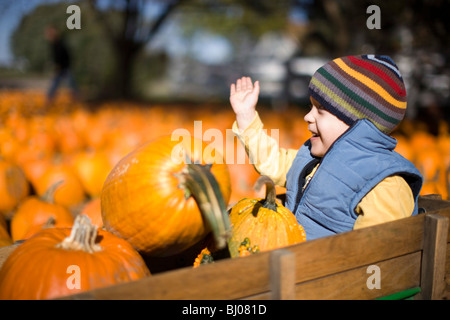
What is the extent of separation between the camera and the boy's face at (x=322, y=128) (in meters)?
2.26

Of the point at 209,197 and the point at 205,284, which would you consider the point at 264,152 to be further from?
the point at 205,284

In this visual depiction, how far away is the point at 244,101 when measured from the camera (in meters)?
2.38

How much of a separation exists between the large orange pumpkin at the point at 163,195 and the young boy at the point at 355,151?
513 mm

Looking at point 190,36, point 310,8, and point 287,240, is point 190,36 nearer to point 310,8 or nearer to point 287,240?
point 310,8

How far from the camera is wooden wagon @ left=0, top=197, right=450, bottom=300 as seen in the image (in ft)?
4.65

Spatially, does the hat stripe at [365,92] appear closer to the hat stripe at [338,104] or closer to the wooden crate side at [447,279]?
the hat stripe at [338,104]

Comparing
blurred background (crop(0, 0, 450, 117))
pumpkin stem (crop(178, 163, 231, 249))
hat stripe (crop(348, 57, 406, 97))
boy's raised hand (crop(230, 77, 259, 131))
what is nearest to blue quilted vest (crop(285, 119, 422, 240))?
hat stripe (crop(348, 57, 406, 97))

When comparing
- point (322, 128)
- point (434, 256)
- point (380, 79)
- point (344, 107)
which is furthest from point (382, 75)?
point (434, 256)

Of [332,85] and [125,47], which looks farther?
[125,47]

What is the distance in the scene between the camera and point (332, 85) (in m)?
2.22

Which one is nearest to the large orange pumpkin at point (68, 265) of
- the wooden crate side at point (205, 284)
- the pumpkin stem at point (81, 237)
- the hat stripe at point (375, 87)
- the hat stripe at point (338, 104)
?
the pumpkin stem at point (81, 237)

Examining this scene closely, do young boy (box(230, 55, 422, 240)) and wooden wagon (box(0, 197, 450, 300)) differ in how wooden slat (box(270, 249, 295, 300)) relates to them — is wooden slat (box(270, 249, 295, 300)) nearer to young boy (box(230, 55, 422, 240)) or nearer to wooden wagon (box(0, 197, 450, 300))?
wooden wagon (box(0, 197, 450, 300))
